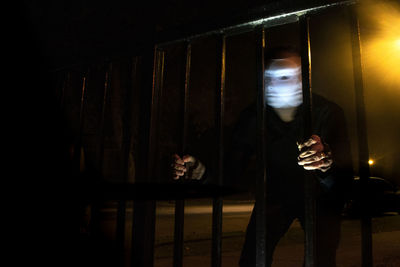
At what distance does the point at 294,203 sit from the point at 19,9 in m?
3.42

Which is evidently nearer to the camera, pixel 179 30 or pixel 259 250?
pixel 259 250

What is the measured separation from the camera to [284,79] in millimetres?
2213

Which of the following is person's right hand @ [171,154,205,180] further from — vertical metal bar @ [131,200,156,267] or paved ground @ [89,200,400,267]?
paved ground @ [89,200,400,267]

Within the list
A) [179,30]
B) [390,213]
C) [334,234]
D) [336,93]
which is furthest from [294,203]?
[336,93]

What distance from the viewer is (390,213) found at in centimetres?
1292

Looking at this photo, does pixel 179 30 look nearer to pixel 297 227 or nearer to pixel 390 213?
pixel 297 227

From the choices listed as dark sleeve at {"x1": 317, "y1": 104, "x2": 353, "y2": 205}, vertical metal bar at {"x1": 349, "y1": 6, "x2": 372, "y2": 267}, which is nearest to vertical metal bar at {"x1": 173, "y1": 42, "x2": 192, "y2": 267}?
dark sleeve at {"x1": 317, "y1": 104, "x2": 353, "y2": 205}

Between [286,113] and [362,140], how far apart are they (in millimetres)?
1231

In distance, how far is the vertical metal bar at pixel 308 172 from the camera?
1.42 m

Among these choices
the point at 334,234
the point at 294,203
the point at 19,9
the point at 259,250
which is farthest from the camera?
the point at 19,9

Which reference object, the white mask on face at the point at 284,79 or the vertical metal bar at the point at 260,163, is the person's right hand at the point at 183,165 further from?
the white mask on face at the point at 284,79

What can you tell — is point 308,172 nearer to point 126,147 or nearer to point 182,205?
point 182,205

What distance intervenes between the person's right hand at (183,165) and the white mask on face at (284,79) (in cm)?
78

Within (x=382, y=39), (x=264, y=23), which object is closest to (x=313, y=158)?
(x=264, y=23)
